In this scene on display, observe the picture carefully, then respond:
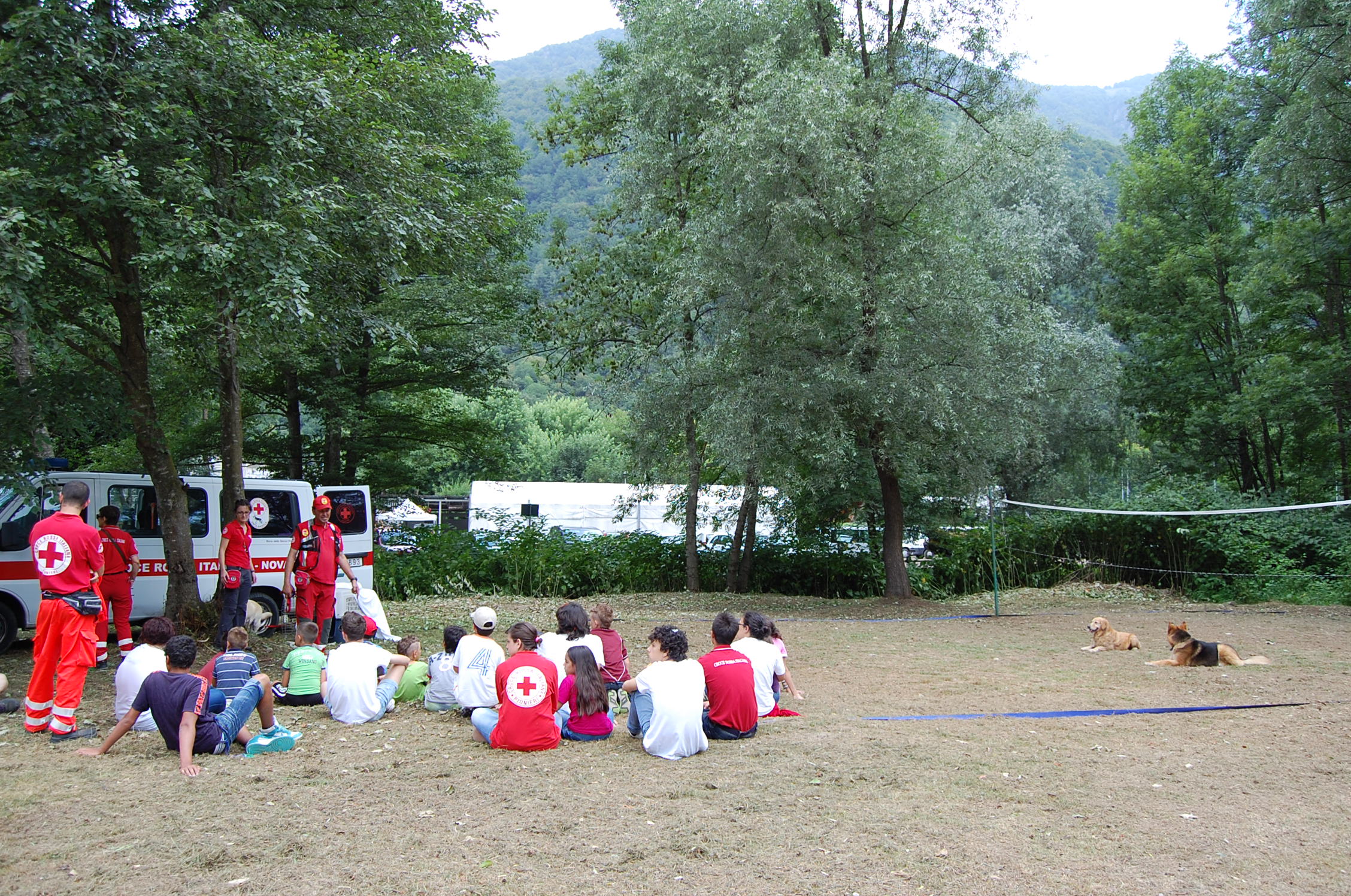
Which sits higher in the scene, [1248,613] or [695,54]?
[695,54]

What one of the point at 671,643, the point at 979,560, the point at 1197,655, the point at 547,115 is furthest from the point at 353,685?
the point at 547,115

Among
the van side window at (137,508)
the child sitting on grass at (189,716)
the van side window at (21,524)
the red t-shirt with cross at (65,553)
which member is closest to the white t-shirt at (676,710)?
the child sitting on grass at (189,716)

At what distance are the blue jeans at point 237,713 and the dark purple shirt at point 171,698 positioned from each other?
0.52 ft

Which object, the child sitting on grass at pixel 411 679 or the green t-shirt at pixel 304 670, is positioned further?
the child sitting on grass at pixel 411 679

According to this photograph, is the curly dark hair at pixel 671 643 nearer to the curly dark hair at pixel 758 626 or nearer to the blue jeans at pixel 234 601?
the curly dark hair at pixel 758 626

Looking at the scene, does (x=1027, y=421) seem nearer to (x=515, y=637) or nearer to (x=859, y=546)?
(x=859, y=546)

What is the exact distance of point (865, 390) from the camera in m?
13.6

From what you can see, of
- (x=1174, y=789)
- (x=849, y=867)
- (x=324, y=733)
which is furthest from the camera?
(x=324, y=733)

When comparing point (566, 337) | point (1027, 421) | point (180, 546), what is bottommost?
point (180, 546)

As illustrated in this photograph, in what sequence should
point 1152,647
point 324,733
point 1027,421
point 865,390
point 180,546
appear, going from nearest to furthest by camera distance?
point 324,733
point 180,546
point 1152,647
point 865,390
point 1027,421

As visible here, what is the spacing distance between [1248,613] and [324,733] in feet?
45.5

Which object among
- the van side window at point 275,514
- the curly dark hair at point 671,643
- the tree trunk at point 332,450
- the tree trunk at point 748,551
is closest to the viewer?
the curly dark hair at point 671,643

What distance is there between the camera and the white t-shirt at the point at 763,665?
674 cm

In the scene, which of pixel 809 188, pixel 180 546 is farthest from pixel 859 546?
pixel 180 546
